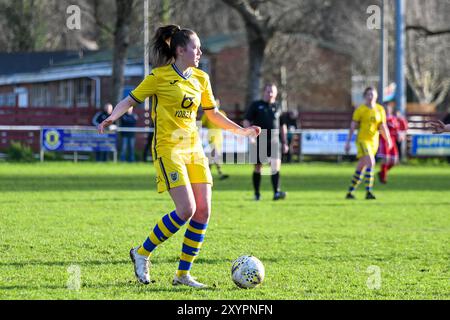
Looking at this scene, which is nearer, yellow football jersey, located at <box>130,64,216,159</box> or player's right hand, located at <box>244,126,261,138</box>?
yellow football jersey, located at <box>130,64,216,159</box>

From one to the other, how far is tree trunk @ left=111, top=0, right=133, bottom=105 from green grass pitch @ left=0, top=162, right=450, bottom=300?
49.9ft

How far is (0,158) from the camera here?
30.5 m

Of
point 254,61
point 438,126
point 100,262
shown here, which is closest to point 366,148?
point 438,126

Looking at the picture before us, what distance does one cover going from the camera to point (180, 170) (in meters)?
7.42

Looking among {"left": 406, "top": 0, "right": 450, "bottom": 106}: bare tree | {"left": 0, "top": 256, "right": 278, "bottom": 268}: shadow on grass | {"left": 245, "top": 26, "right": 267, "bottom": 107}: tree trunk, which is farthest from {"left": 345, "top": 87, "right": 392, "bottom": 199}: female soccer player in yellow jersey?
{"left": 406, "top": 0, "right": 450, "bottom": 106}: bare tree

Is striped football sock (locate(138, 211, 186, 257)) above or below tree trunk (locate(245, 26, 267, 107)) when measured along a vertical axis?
below

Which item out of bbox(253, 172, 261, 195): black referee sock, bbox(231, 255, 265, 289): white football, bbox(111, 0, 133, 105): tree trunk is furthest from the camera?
bbox(111, 0, 133, 105): tree trunk

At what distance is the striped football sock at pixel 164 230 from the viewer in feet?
24.7

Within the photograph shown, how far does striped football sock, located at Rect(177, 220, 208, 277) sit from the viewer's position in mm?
7551

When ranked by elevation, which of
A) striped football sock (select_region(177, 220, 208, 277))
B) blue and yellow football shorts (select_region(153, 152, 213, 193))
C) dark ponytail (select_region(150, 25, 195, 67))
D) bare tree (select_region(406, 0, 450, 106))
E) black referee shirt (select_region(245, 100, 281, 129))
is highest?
bare tree (select_region(406, 0, 450, 106))

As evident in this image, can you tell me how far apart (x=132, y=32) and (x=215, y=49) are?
33.6ft

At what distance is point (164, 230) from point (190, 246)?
0.87 feet

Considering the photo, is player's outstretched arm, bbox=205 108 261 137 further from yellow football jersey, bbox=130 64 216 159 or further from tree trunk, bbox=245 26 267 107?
tree trunk, bbox=245 26 267 107

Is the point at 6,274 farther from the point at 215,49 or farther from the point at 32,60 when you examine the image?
the point at 32,60
